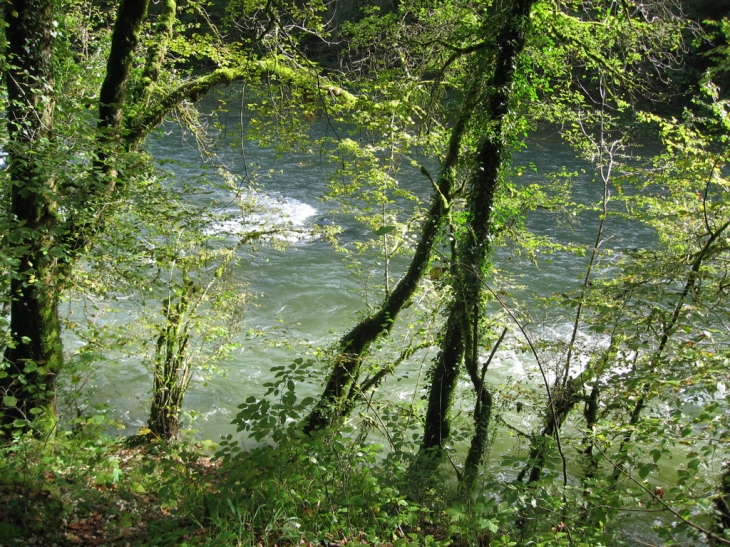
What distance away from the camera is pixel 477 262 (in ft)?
16.7

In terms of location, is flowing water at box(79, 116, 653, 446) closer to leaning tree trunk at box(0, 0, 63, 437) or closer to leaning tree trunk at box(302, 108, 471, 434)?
leaning tree trunk at box(302, 108, 471, 434)

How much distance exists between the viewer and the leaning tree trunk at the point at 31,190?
159 inches

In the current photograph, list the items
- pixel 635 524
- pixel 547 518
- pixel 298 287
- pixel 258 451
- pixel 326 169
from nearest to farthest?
1. pixel 547 518
2. pixel 258 451
3. pixel 635 524
4. pixel 298 287
5. pixel 326 169

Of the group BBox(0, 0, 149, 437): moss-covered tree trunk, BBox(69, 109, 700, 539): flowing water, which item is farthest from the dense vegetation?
BBox(69, 109, 700, 539): flowing water

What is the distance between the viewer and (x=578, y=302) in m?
4.55

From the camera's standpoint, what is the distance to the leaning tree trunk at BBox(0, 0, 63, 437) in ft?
13.3

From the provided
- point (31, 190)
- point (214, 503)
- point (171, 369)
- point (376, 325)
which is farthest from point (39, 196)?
point (376, 325)

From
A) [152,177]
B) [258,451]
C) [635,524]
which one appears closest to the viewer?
[258,451]

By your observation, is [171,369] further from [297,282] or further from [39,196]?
[297,282]

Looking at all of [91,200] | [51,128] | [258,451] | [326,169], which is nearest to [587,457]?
[258,451]

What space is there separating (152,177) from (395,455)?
145 inches

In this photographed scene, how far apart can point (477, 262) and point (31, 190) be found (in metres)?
3.80

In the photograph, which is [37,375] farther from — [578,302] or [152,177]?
[578,302]

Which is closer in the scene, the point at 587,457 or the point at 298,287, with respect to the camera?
the point at 587,457
